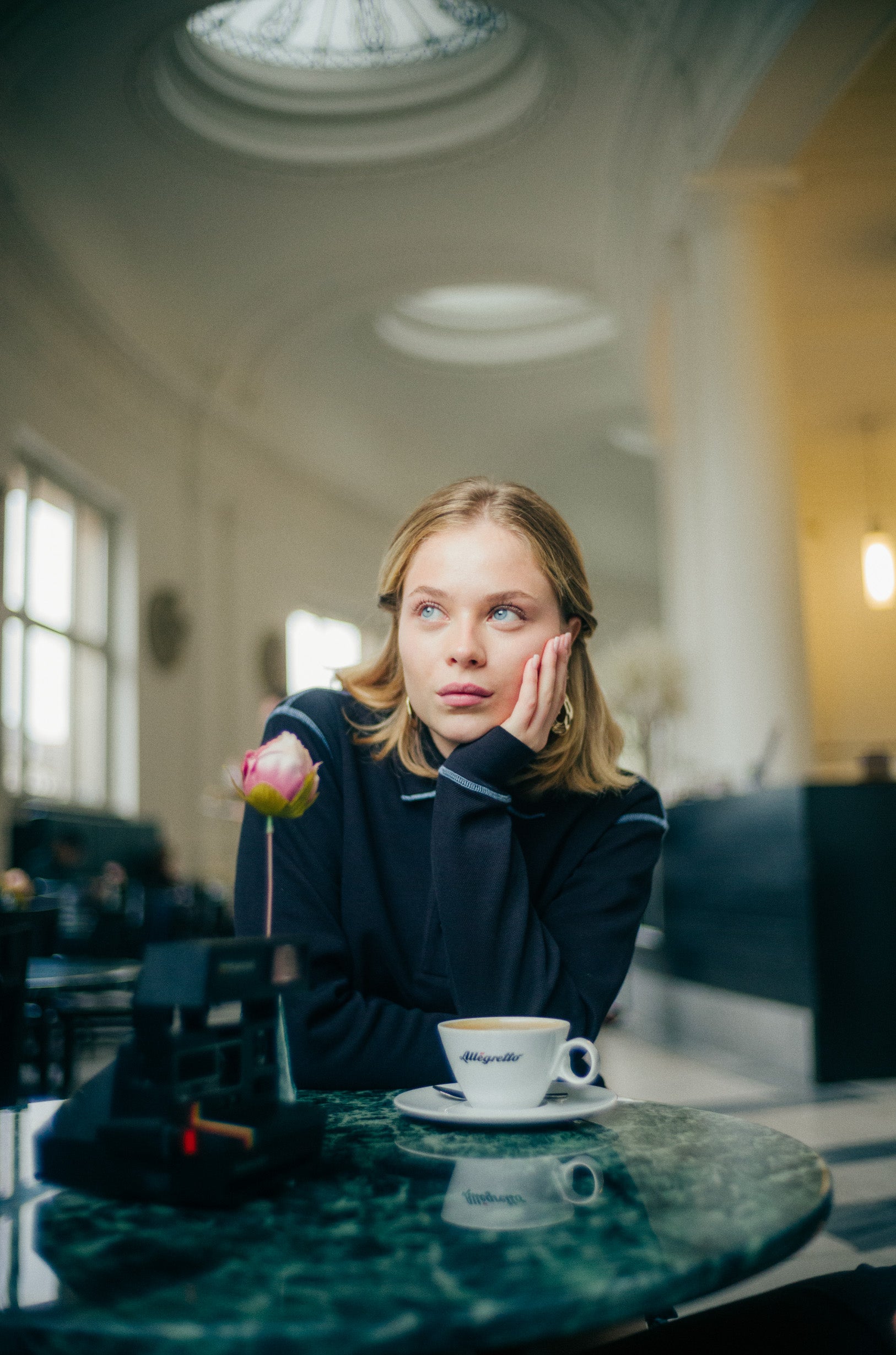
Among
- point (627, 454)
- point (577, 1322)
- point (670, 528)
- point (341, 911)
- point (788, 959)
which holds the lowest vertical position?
point (788, 959)

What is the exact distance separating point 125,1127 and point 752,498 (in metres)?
4.95

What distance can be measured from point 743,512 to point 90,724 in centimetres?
504

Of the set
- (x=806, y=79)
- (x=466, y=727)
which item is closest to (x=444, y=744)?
(x=466, y=727)

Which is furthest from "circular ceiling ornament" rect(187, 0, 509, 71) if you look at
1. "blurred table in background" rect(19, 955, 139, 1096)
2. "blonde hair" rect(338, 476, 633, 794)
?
"blonde hair" rect(338, 476, 633, 794)

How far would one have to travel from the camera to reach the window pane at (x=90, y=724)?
312 inches

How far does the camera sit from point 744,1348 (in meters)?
0.71

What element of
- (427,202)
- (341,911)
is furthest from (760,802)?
(427,202)

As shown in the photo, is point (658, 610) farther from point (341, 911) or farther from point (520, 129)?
point (341, 911)

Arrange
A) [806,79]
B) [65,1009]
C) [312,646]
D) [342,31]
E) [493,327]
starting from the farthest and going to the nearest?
1. [312,646]
2. [493,327]
3. [342,31]
4. [806,79]
5. [65,1009]

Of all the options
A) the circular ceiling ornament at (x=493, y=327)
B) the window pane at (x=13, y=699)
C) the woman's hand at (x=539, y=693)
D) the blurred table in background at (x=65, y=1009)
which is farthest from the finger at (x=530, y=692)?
the circular ceiling ornament at (x=493, y=327)

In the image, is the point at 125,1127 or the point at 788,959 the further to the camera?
the point at 788,959

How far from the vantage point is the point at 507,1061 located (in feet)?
2.50

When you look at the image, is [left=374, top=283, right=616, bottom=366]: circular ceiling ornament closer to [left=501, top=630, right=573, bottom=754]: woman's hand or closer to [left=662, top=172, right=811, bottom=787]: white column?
[left=662, top=172, right=811, bottom=787]: white column

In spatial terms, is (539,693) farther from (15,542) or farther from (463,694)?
(15,542)
